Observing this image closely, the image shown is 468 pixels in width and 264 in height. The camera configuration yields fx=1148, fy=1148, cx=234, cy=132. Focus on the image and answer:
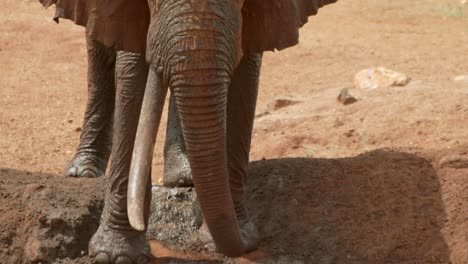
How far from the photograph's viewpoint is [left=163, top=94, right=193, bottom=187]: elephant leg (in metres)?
5.99

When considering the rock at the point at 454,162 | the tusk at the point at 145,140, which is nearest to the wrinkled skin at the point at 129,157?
the tusk at the point at 145,140

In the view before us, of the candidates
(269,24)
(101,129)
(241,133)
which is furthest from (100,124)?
(269,24)

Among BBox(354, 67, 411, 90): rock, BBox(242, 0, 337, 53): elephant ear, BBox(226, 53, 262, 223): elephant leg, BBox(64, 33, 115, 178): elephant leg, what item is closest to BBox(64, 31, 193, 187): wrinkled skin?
BBox(64, 33, 115, 178): elephant leg

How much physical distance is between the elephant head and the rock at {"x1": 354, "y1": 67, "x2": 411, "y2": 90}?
5482mm

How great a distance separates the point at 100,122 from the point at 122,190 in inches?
71.9

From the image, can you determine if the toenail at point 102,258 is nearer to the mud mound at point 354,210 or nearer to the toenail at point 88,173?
the mud mound at point 354,210

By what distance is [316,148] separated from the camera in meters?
8.27

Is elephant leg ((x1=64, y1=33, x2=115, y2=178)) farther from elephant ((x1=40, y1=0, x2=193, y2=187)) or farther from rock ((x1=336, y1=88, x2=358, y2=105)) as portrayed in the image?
rock ((x1=336, y1=88, x2=358, y2=105))

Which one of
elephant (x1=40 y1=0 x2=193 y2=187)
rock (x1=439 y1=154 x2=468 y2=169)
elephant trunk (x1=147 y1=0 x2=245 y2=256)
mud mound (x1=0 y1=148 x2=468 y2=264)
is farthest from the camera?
elephant (x1=40 y1=0 x2=193 y2=187)

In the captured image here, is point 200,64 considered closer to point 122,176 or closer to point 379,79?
point 122,176

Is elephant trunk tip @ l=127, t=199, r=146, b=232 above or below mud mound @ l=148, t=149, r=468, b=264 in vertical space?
above

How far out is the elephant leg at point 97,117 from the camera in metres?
6.60

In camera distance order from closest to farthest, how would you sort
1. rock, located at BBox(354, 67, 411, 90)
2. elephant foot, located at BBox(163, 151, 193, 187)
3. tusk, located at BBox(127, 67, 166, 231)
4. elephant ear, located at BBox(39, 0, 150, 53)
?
tusk, located at BBox(127, 67, 166, 231), elephant ear, located at BBox(39, 0, 150, 53), elephant foot, located at BBox(163, 151, 193, 187), rock, located at BBox(354, 67, 411, 90)

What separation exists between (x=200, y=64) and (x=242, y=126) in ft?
4.00
